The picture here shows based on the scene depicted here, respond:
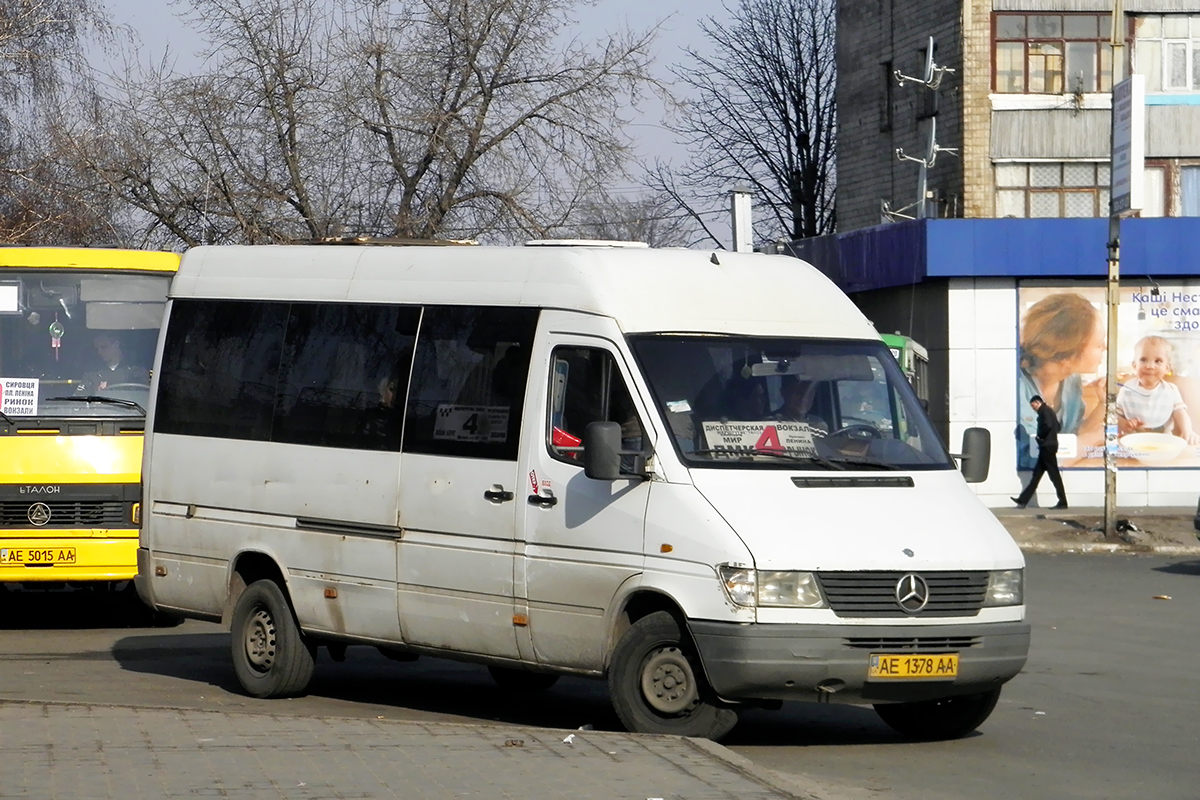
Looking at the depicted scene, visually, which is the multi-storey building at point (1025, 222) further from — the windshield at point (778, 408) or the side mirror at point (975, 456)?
the windshield at point (778, 408)

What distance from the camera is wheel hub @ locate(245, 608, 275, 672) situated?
1009 centimetres

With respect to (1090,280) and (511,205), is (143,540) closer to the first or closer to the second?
(511,205)

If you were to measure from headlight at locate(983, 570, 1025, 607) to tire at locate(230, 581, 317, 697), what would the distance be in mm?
→ 3973

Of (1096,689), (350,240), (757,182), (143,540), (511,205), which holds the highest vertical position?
(757,182)

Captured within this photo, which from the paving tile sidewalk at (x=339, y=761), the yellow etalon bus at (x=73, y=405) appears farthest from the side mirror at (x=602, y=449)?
the yellow etalon bus at (x=73, y=405)

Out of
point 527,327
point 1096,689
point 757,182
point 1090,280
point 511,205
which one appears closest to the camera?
point 527,327

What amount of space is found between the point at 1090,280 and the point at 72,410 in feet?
65.5

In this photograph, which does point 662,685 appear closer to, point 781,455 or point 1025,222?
point 781,455

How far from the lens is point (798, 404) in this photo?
8562 millimetres

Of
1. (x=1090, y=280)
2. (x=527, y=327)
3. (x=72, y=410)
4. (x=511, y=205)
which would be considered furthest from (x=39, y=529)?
(x=1090, y=280)

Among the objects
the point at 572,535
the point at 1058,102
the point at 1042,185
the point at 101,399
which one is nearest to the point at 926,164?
the point at 1042,185

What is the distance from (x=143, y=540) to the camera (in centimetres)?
1098

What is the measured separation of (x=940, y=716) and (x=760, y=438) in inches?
66.1

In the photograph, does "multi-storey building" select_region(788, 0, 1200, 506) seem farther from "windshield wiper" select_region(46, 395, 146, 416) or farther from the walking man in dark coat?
"windshield wiper" select_region(46, 395, 146, 416)
